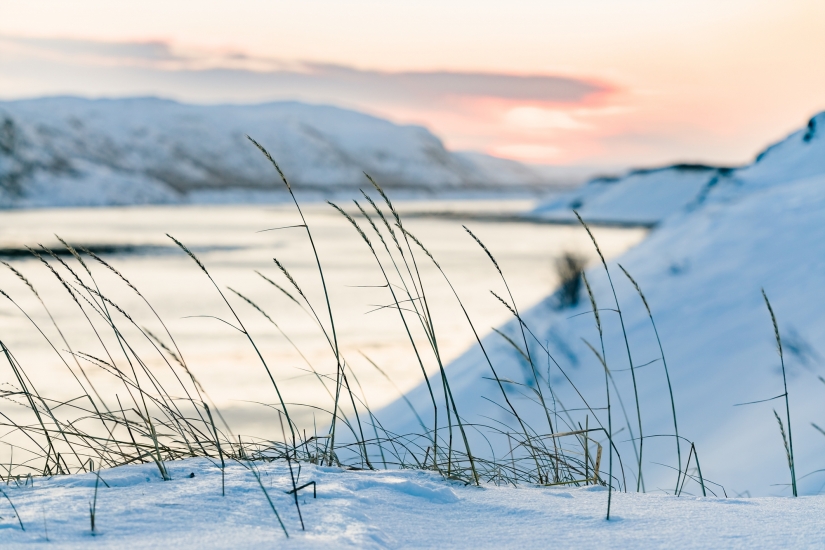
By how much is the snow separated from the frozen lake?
51cm

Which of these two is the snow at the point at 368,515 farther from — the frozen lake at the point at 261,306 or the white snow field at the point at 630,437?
the frozen lake at the point at 261,306

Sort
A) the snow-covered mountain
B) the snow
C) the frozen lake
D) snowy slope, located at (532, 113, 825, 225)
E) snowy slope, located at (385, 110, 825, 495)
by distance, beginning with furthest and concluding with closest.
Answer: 1. the snow-covered mountain
2. snowy slope, located at (532, 113, 825, 225)
3. the frozen lake
4. snowy slope, located at (385, 110, 825, 495)
5. the snow

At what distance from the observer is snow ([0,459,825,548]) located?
1.39m

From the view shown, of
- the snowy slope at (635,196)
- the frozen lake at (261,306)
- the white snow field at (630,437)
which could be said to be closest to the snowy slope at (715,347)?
the white snow field at (630,437)

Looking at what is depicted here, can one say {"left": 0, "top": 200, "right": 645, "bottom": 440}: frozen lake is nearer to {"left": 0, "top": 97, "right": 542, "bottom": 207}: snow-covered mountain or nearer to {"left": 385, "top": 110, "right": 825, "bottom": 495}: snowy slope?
{"left": 385, "top": 110, "right": 825, "bottom": 495}: snowy slope

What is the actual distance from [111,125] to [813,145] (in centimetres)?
12564

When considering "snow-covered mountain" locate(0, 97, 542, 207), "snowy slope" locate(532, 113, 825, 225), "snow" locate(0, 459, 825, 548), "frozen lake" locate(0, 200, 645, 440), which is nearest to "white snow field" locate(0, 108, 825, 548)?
"snow" locate(0, 459, 825, 548)

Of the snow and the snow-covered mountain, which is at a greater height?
the snow-covered mountain

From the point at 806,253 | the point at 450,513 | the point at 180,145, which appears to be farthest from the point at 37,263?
the point at 180,145

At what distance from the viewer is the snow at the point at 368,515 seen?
139cm

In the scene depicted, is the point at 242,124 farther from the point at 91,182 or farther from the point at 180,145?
the point at 91,182

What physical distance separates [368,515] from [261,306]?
8.20 metres

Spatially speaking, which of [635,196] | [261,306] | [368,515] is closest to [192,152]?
[635,196]

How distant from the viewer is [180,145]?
122m
